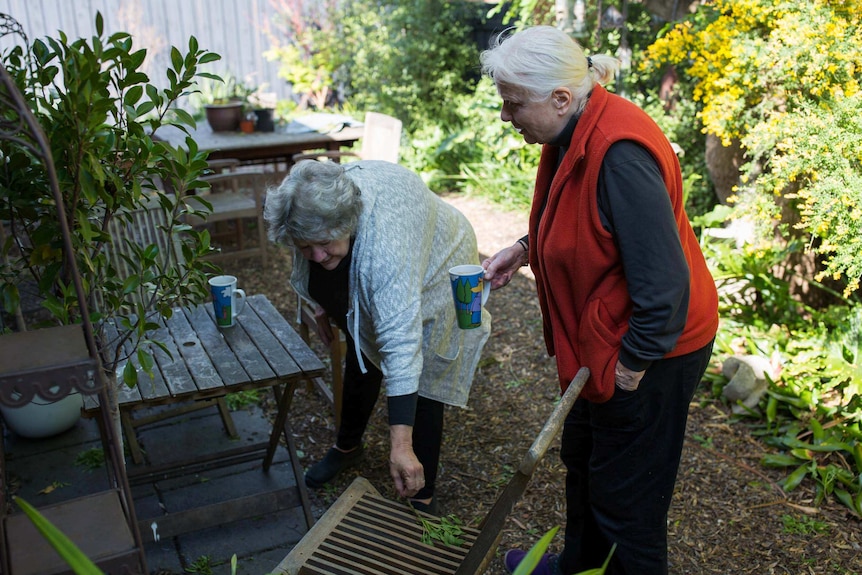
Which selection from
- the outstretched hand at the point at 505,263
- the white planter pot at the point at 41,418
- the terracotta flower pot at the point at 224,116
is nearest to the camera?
the outstretched hand at the point at 505,263

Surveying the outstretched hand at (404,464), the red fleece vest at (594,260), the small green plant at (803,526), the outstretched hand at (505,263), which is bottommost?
the small green plant at (803,526)

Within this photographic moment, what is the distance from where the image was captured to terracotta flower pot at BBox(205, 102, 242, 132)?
5.52m

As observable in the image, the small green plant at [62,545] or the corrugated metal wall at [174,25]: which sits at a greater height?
the corrugated metal wall at [174,25]

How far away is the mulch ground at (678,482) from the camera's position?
259 cm

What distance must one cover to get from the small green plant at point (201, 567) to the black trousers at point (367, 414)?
2.26 feet

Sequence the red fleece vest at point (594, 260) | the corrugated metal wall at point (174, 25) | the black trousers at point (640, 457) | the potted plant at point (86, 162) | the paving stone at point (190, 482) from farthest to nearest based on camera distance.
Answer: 1. the corrugated metal wall at point (174, 25)
2. the paving stone at point (190, 482)
3. the black trousers at point (640, 457)
4. the red fleece vest at point (594, 260)
5. the potted plant at point (86, 162)

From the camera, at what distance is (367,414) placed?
296 cm

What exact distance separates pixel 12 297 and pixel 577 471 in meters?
1.59

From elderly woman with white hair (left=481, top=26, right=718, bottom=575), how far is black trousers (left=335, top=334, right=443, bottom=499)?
28.5 inches

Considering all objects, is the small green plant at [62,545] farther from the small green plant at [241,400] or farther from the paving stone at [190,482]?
the small green plant at [241,400]

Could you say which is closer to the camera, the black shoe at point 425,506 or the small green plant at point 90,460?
the black shoe at point 425,506

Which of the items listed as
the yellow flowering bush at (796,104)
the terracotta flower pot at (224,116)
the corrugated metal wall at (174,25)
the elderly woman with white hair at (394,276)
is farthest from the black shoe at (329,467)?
→ the corrugated metal wall at (174,25)

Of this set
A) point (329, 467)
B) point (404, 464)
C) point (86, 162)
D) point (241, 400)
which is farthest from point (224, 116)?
point (404, 464)

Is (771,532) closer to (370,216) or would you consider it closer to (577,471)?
(577,471)
